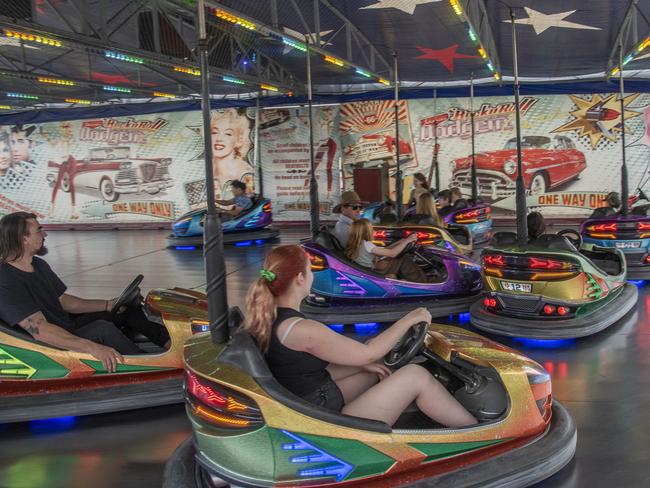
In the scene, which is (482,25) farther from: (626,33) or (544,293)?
(544,293)

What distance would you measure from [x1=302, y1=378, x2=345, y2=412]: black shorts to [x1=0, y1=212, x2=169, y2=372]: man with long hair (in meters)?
1.33

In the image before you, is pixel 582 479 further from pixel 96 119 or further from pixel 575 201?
pixel 96 119

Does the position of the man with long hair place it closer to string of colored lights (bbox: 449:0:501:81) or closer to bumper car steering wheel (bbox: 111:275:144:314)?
bumper car steering wheel (bbox: 111:275:144:314)

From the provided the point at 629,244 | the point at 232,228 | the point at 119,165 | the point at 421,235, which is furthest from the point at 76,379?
the point at 119,165

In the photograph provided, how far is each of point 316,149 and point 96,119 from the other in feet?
14.9

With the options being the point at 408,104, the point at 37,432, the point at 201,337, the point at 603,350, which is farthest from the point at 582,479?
the point at 408,104

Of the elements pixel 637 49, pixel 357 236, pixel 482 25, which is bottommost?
pixel 357 236

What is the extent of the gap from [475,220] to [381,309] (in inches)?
165

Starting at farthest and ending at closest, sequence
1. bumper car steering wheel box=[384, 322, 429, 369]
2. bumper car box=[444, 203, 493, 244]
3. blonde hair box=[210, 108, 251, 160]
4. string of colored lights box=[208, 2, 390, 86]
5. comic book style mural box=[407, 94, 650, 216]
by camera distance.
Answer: blonde hair box=[210, 108, 251, 160] < comic book style mural box=[407, 94, 650, 216] < bumper car box=[444, 203, 493, 244] < string of colored lights box=[208, 2, 390, 86] < bumper car steering wheel box=[384, 322, 429, 369]

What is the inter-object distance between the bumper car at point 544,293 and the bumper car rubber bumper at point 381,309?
1.16ft

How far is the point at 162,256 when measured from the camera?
906 centimetres

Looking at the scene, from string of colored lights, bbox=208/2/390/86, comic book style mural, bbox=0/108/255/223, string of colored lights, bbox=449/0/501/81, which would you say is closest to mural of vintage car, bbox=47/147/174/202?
comic book style mural, bbox=0/108/255/223

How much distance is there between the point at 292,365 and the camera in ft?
6.81

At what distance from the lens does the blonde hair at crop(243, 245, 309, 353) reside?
Result: 2043mm
